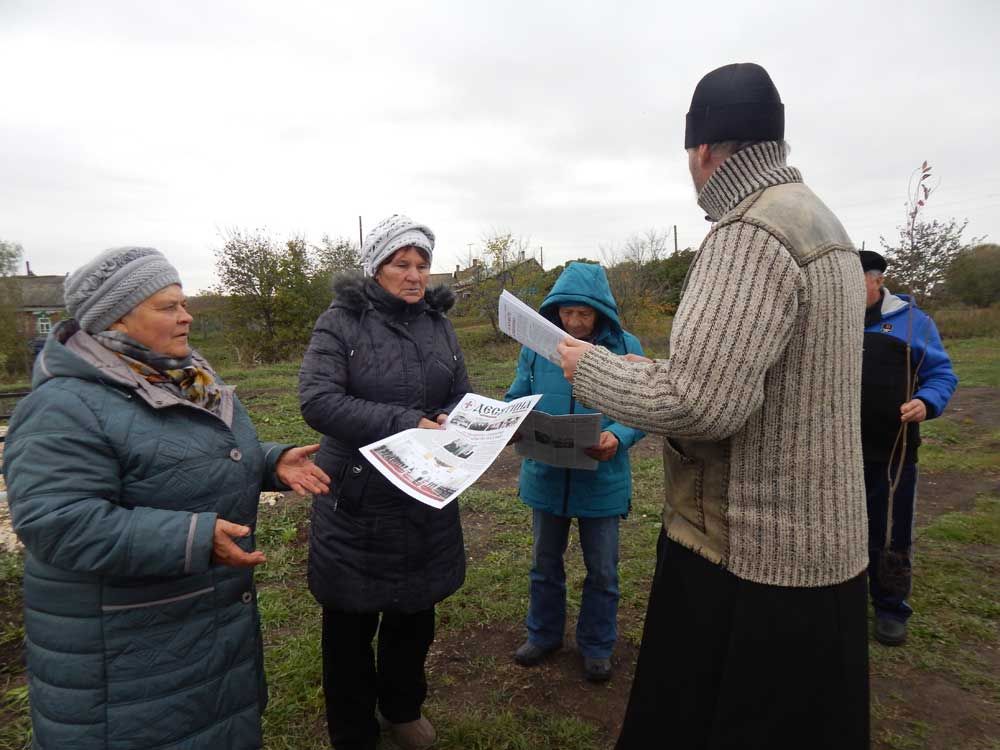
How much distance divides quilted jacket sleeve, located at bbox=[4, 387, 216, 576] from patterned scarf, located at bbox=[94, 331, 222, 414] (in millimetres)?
182

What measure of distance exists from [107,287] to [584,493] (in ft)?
6.86

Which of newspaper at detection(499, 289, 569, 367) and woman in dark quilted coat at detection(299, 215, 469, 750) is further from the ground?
newspaper at detection(499, 289, 569, 367)

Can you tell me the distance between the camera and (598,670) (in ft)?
9.70

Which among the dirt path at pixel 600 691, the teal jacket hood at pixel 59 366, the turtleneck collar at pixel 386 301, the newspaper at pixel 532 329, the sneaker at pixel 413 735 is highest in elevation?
the turtleneck collar at pixel 386 301

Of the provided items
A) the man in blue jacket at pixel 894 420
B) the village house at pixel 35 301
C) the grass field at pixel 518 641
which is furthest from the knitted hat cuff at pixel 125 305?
the village house at pixel 35 301

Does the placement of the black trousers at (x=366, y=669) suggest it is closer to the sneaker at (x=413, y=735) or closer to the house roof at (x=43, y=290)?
the sneaker at (x=413, y=735)

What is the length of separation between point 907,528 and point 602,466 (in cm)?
193

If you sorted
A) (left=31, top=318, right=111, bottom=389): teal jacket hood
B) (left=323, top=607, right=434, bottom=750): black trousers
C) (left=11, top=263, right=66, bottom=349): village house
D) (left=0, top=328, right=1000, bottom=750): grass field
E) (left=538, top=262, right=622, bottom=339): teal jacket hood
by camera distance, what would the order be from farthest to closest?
(left=11, top=263, right=66, bottom=349): village house
(left=538, top=262, right=622, bottom=339): teal jacket hood
(left=0, top=328, right=1000, bottom=750): grass field
(left=323, top=607, right=434, bottom=750): black trousers
(left=31, top=318, right=111, bottom=389): teal jacket hood

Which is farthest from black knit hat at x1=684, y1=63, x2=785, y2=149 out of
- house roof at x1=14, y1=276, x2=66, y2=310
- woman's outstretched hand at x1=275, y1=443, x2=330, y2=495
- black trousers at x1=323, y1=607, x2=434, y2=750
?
house roof at x1=14, y1=276, x2=66, y2=310

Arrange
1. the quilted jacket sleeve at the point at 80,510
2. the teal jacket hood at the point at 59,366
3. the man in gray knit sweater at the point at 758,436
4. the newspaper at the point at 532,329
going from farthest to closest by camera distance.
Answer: the newspaper at the point at 532,329 < the teal jacket hood at the point at 59,366 < the quilted jacket sleeve at the point at 80,510 < the man in gray knit sweater at the point at 758,436

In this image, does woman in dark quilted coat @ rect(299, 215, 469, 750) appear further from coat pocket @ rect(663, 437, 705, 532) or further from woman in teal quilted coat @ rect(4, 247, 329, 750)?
coat pocket @ rect(663, 437, 705, 532)

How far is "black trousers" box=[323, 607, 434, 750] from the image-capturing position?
2320mm

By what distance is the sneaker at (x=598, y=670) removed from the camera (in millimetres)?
2953

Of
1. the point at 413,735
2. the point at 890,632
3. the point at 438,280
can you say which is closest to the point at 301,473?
the point at 413,735
